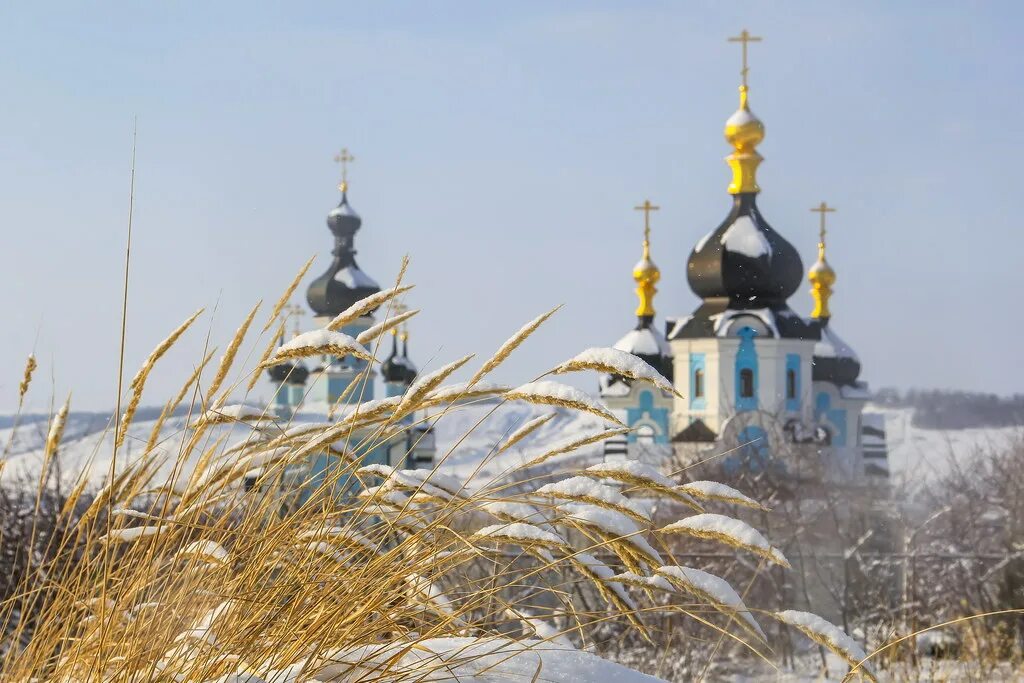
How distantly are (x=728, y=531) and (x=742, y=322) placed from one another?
88.8 feet

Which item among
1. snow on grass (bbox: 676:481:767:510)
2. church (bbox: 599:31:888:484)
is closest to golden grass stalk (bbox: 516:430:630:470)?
snow on grass (bbox: 676:481:767:510)

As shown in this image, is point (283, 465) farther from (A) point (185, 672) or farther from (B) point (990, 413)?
(B) point (990, 413)

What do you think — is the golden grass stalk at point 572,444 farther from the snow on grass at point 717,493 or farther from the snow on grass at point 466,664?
the snow on grass at point 466,664

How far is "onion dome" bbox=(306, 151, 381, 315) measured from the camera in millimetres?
34031

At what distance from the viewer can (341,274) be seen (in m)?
34.1

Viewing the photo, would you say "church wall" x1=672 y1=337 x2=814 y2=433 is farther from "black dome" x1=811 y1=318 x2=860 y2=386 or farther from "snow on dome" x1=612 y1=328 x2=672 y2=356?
"black dome" x1=811 y1=318 x2=860 y2=386

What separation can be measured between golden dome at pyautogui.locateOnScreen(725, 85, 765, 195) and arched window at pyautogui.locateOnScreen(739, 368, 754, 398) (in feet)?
12.5

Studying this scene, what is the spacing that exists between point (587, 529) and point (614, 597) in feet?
0.34

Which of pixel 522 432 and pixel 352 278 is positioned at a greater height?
pixel 522 432

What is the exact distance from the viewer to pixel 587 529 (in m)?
1.96

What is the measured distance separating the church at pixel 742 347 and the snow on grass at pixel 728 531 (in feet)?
77.6

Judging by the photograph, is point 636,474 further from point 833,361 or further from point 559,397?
point 833,361

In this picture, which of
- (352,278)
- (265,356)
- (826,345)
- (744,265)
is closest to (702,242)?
(744,265)

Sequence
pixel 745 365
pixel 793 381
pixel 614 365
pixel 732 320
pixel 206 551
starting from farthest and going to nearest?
pixel 793 381 → pixel 745 365 → pixel 732 320 → pixel 206 551 → pixel 614 365
